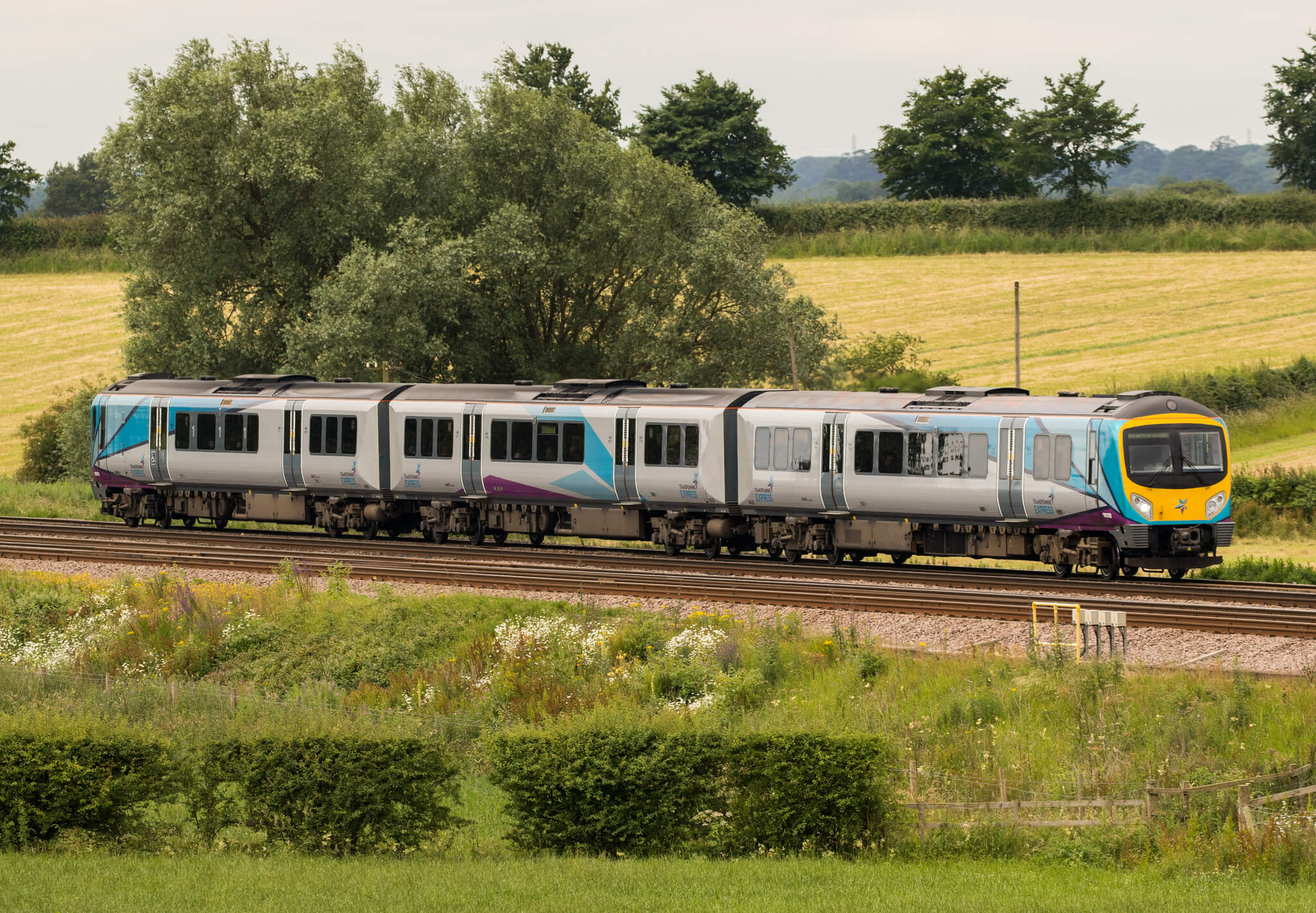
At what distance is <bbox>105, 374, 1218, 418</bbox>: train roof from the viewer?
2981 cm

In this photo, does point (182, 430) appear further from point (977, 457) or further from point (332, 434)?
point (977, 457)

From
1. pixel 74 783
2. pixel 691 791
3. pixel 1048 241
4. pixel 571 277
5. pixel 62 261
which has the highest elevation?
pixel 1048 241

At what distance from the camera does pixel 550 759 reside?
16.0m

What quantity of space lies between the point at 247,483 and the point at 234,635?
44.2 feet

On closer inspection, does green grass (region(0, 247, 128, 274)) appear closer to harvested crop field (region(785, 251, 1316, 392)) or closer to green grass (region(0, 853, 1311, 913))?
harvested crop field (region(785, 251, 1316, 392))

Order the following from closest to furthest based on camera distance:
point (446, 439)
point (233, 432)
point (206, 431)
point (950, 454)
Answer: point (950, 454) < point (446, 439) < point (233, 432) < point (206, 431)

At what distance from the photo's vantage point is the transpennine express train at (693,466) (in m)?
29.3

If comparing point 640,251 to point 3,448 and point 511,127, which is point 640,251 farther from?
point 3,448

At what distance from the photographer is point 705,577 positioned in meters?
29.4

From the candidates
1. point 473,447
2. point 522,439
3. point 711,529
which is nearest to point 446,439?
point 473,447

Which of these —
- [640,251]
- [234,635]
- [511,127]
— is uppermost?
[511,127]

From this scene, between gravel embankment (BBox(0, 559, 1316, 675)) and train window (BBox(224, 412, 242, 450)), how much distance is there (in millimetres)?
10775

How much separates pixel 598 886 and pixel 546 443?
72.2ft

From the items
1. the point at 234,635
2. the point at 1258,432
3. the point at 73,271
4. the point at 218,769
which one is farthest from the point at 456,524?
the point at 73,271
